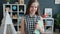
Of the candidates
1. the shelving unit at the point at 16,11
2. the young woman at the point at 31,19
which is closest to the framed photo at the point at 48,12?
the shelving unit at the point at 16,11

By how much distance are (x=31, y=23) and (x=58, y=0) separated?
5766 mm

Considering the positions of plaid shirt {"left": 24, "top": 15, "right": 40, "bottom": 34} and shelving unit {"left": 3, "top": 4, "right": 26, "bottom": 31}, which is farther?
shelving unit {"left": 3, "top": 4, "right": 26, "bottom": 31}

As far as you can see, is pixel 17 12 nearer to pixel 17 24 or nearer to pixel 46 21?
pixel 17 24

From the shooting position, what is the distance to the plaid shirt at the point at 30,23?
1.55 m

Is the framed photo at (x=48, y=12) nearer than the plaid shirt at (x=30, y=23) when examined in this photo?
No

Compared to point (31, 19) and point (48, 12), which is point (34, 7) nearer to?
point (31, 19)

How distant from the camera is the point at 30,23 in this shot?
5.15 ft

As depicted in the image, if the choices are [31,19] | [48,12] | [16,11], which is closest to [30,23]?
[31,19]

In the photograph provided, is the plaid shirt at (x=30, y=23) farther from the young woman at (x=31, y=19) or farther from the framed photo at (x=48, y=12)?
the framed photo at (x=48, y=12)

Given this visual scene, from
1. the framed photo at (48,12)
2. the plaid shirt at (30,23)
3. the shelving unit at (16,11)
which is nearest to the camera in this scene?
the plaid shirt at (30,23)

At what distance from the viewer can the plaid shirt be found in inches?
61.1

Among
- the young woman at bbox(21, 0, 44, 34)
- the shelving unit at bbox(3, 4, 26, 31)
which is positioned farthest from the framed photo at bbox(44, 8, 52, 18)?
the young woman at bbox(21, 0, 44, 34)

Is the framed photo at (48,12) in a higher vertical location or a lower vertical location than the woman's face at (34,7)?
lower

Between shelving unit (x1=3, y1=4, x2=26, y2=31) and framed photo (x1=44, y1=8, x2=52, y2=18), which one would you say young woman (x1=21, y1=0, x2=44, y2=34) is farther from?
framed photo (x1=44, y1=8, x2=52, y2=18)
